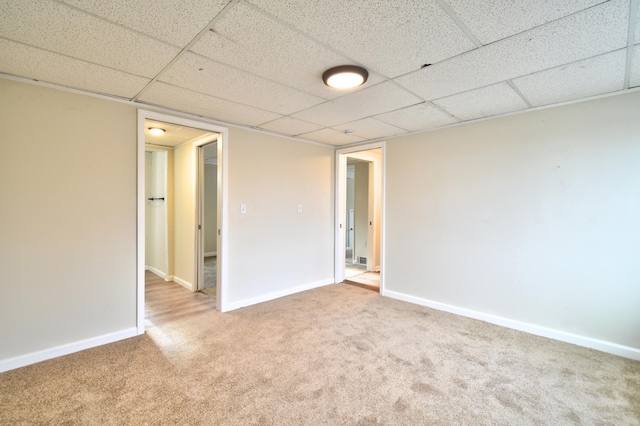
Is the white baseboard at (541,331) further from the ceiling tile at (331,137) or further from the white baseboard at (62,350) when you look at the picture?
the white baseboard at (62,350)

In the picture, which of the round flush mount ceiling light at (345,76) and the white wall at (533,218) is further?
the white wall at (533,218)

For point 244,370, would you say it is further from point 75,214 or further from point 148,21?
point 148,21

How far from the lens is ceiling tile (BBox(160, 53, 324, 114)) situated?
82.3 inches

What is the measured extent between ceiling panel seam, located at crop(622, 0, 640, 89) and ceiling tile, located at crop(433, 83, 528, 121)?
68 cm

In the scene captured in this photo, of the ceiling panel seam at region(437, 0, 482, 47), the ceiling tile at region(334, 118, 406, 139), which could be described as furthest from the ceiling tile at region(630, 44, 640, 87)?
the ceiling tile at region(334, 118, 406, 139)

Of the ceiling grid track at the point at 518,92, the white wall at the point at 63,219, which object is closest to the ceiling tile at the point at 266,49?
the ceiling grid track at the point at 518,92

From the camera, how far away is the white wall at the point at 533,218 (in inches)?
100

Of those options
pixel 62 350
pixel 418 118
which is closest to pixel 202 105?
pixel 418 118

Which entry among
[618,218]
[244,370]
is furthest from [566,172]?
[244,370]

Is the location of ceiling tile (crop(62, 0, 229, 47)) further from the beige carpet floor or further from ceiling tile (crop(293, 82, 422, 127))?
the beige carpet floor

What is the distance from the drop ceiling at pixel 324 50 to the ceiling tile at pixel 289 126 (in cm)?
51

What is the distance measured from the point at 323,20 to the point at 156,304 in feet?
12.9

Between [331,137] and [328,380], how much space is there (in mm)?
3168

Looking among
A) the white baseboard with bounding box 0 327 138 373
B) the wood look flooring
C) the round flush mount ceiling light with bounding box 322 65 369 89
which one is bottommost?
the wood look flooring
